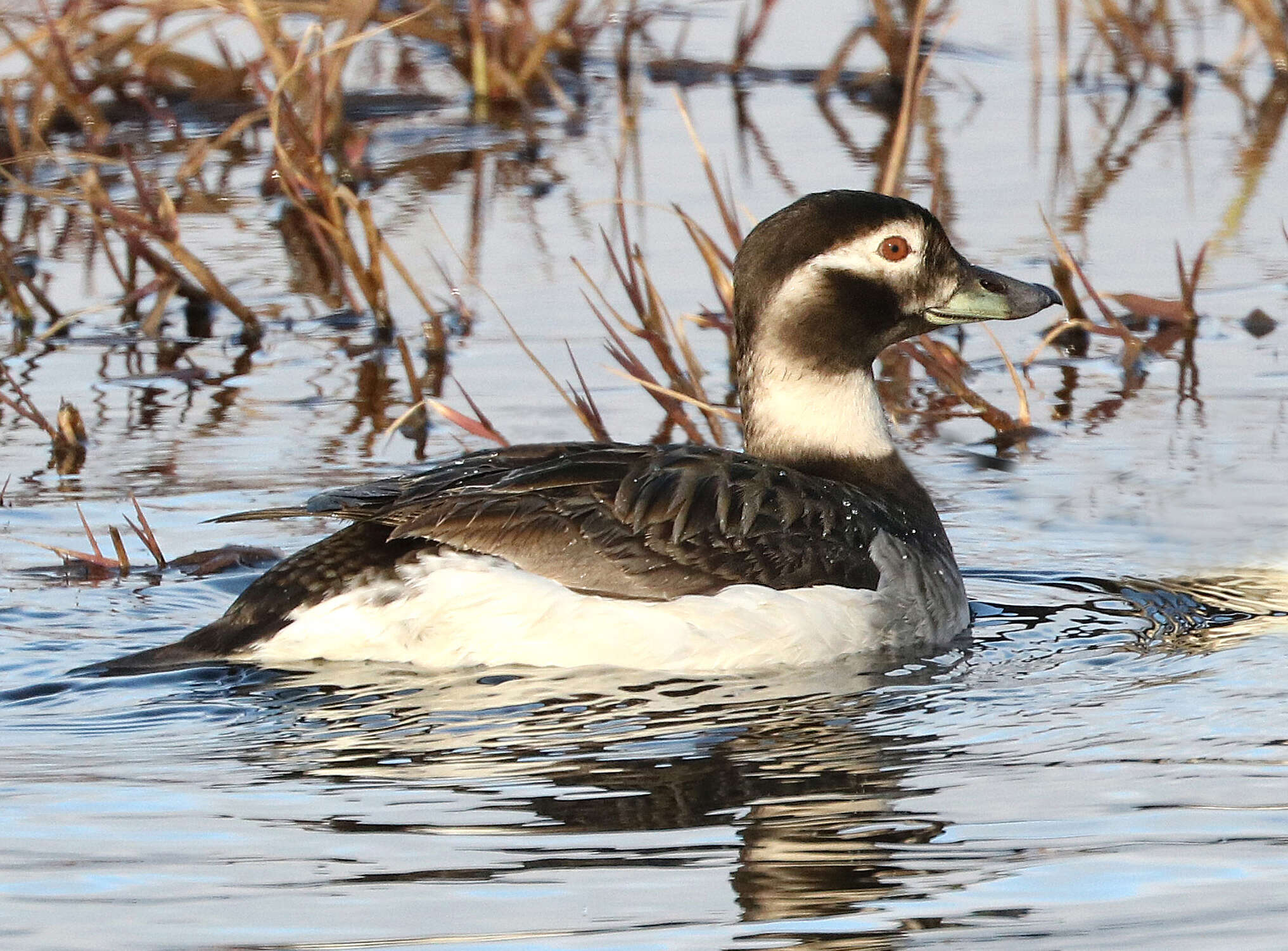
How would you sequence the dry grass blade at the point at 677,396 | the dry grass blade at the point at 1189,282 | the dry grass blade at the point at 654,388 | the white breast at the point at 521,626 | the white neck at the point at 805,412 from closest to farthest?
1. the white breast at the point at 521,626
2. the white neck at the point at 805,412
3. the dry grass blade at the point at 677,396
4. the dry grass blade at the point at 654,388
5. the dry grass blade at the point at 1189,282

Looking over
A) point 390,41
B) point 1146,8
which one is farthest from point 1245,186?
point 390,41

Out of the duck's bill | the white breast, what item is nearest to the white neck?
the duck's bill

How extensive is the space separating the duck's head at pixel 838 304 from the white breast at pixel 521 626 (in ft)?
2.58

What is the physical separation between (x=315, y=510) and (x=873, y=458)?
58.9 inches

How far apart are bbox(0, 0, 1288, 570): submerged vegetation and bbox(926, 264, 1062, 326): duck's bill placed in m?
0.59

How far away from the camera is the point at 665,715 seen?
15.8ft

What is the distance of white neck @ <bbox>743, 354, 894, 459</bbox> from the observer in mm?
5773

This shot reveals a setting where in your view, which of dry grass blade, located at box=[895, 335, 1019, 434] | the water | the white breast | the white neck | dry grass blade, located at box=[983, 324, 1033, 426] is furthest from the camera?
dry grass blade, located at box=[895, 335, 1019, 434]

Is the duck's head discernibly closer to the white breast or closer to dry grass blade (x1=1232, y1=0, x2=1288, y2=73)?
the white breast

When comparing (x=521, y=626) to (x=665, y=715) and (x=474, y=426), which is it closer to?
(x=665, y=715)

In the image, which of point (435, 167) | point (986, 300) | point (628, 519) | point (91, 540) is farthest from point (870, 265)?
point (435, 167)

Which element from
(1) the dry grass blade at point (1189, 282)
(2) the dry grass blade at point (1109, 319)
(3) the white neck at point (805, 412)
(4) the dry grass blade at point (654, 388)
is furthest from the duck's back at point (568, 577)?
(1) the dry grass blade at point (1189, 282)

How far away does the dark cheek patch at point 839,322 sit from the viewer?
571 centimetres

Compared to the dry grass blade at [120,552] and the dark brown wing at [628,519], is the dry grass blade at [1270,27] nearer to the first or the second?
the dark brown wing at [628,519]
